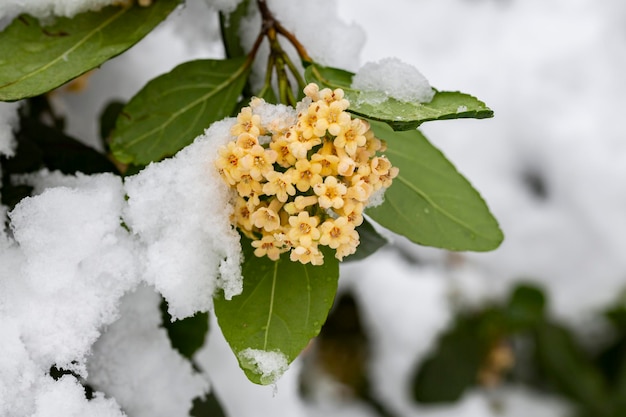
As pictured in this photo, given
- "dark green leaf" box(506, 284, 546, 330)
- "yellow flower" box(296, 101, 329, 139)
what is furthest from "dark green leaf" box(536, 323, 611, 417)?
"yellow flower" box(296, 101, 329, 139)

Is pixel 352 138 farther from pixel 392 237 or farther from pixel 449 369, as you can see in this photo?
pixel 449 369

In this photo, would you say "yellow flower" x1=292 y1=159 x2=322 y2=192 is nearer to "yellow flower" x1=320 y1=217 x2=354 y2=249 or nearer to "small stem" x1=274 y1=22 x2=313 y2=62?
"yellow flower" x1=320 y1=217 x2=354 y2=249

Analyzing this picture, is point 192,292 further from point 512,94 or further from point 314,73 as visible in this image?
point 512,94

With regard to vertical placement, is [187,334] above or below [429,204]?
below

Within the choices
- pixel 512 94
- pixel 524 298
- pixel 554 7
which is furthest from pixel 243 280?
pixel 554 7

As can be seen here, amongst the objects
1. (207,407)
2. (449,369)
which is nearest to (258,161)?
(207,407)

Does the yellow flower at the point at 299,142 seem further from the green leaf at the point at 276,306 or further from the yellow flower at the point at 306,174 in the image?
the green leaf at the point at 276,306

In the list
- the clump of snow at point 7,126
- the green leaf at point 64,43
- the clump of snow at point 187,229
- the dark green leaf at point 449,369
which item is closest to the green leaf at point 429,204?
the clump of snow at point 187,229
